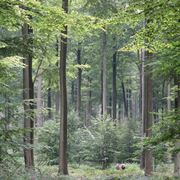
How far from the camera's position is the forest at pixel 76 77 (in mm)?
5504

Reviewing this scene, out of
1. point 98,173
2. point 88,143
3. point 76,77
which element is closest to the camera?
point 98,173

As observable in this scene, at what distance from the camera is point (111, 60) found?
1342 inches

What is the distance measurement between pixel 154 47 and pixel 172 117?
1.51 m

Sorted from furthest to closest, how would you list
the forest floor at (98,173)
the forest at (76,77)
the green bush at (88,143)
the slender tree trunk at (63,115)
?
1. the green bush at (88,143)
2. the slender tree trunk at (63,115)
3. the forest floor at (98,173)
4. the forest at (76,77)

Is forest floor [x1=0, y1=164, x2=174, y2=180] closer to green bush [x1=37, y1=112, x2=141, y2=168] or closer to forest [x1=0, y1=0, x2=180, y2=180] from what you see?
forest [x1=0, y1=0, x2=180, y2=180]

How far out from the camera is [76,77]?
61.8 ft

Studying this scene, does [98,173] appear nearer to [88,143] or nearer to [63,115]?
[88,143]

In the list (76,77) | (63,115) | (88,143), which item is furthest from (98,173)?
(76,77)

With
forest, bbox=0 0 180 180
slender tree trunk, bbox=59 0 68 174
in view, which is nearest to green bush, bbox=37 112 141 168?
forest, bbox=0 0 180 180

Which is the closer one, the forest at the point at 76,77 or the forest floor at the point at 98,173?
the forest at the point at 76,77

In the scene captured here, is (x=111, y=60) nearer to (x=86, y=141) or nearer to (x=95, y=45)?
(x=95, y=45)

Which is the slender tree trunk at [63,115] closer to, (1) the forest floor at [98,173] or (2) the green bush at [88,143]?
(1) the forest floor at [98,173]

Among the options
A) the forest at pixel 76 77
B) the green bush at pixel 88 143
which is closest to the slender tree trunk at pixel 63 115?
the forest at pixel 76 77

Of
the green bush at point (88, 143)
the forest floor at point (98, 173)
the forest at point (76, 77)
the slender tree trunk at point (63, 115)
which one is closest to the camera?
the forest at point (76, 77)
